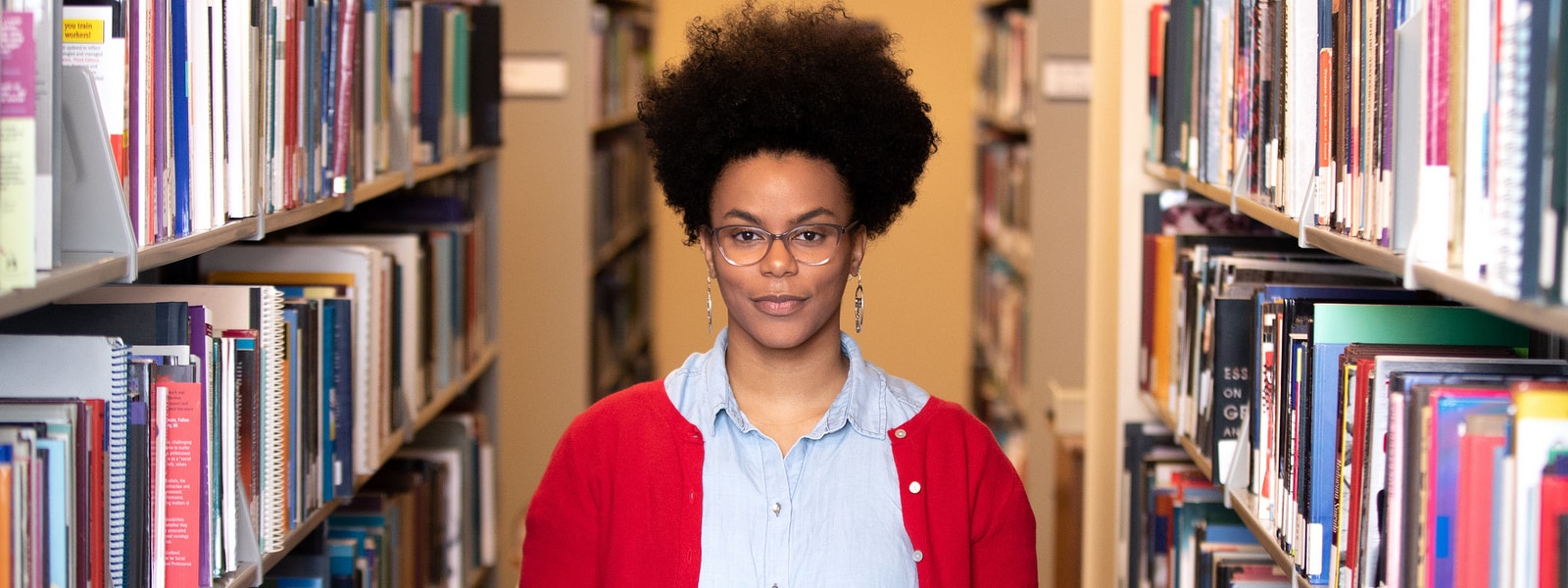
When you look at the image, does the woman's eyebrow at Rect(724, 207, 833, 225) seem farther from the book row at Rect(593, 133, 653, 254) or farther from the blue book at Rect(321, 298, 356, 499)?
the book row at Rect(593, 133, 653, 254)

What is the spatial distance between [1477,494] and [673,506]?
0.85m

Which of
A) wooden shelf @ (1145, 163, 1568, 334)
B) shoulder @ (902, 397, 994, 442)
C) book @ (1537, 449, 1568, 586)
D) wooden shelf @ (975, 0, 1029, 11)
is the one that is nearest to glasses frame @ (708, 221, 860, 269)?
shoulder @ (902, 397, 994, 442)

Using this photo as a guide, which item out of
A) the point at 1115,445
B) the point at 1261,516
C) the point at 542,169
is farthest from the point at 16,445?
the point at 542,169

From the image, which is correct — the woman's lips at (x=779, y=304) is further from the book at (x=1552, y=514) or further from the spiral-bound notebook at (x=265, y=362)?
the book at (x=1552, y=514)

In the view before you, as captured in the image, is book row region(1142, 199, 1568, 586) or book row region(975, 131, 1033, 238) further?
book row region(975, 131, 1033, 238)

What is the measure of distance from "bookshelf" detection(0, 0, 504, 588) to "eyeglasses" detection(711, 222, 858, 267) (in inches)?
20.9

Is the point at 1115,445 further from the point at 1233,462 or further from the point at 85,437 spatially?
the point at 85,437

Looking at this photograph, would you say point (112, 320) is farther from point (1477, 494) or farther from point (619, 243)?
point (619, 243)

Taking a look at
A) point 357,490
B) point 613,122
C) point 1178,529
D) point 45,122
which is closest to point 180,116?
point 45,122

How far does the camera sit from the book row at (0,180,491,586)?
4.42ft

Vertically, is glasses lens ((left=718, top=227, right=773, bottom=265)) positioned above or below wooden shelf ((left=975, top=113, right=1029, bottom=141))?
below

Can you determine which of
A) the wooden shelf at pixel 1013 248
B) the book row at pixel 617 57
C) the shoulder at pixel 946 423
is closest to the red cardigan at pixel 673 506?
the shoulder at pixel 946 423

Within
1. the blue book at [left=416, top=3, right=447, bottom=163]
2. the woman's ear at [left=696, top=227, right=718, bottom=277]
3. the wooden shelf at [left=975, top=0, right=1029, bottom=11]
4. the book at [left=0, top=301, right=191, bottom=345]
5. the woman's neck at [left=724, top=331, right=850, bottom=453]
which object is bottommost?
the woman's neck at [left=724, top=331, right=850, bottom=453]

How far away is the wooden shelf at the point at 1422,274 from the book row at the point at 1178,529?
50 centimetres
